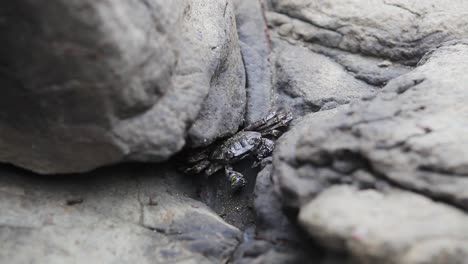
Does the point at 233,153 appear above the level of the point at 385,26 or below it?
below

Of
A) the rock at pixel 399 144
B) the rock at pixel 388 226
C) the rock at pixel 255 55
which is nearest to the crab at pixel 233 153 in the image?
the rock at pixel 255 55

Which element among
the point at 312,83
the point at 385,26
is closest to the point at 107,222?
the point at 312,83

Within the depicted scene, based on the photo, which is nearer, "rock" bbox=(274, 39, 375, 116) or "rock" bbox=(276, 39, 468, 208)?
"rock" bbox=(276, 39, 468, 208)

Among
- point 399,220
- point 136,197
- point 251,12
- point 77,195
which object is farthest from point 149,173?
point 251,12

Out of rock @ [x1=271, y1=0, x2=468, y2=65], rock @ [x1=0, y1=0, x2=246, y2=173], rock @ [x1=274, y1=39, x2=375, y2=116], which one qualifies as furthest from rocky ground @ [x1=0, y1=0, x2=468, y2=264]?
rock @ [x1=271, y1=0, x2=468, y2=65]

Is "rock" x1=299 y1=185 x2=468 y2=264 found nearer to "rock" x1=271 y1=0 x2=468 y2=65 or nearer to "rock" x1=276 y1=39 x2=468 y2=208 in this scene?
"rock" x1=276 y1=39 x2=468 y2=208

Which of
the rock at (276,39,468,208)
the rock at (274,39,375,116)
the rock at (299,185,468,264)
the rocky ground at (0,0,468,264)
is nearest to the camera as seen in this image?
the rock at (299,185,468,264)

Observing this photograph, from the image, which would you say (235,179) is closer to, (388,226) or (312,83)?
(312,83)
